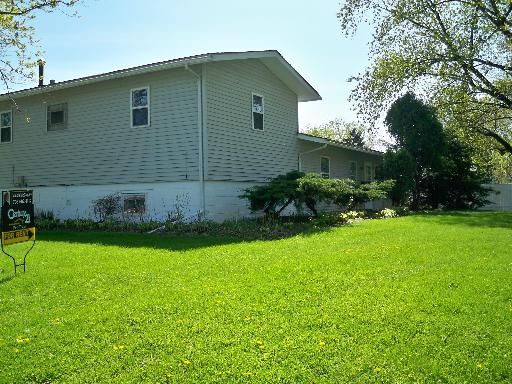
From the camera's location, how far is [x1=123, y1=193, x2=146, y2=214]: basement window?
14867 millimetres

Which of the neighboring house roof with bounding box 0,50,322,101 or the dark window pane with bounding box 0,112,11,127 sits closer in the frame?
the neighboring house roof with bounding box 0,50,322,101

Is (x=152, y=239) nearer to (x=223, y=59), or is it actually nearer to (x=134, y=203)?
(x=134, y=203)

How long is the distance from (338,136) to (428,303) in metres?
55.7

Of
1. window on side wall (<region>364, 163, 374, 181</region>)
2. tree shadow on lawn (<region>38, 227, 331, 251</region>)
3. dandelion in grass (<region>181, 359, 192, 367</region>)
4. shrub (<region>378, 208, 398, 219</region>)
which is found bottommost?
dandelion in grass (<region>181, 359, 192, 367</region>)

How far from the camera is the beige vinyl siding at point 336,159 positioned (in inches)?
787

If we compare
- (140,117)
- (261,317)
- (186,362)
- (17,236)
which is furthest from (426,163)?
(186,362)

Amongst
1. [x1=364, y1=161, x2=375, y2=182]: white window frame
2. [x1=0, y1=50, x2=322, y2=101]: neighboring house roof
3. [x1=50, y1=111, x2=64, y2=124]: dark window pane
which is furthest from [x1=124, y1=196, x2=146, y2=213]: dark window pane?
[x1=364, y1=161, x2=375, y2=182]: white window frame

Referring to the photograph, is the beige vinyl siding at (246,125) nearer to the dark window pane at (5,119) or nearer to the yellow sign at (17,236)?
the yellow sign at (17,236)

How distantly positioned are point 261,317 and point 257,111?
1240cm

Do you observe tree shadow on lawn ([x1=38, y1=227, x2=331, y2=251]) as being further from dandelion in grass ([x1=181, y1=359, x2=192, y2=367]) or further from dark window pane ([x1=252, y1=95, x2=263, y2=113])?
dark window pane ([x1=252, y1=95, x2=263, y2=113])

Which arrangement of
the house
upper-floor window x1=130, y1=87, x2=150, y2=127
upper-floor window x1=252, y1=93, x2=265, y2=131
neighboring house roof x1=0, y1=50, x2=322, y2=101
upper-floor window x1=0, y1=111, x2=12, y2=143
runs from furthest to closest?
upper-floor window x1=0, y1=111, x2=12, y2=143
upper-floor window x1=252, y1=93, x2=265, y2=131
upper-floor window x1=130, y1=87, x2=150, y2=127
the house
neighboring house roof x1=0, y1=50, x2=322, y2=101

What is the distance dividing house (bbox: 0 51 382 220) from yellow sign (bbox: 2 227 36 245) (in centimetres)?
619

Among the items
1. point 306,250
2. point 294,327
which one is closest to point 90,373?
point 294,327

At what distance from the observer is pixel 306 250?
345 inches
